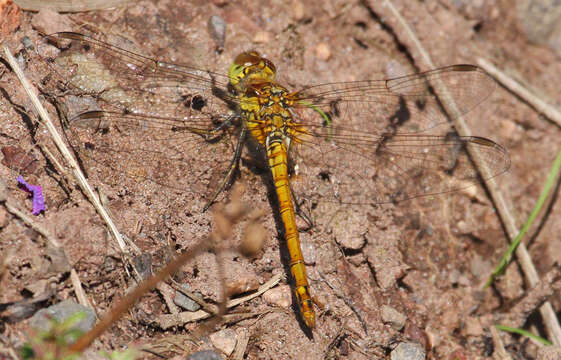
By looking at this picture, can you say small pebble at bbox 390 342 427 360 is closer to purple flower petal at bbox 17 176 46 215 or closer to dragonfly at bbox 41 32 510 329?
dragonfly at bbox 41 32 510 329

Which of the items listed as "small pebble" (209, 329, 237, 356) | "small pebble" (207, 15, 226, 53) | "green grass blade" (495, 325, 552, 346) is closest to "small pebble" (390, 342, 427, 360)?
"green grass blade" (495, 325, 552, 346)

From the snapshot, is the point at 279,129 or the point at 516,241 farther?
the point at 516,241

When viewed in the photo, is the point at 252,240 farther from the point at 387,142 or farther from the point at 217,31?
the point at 217,31

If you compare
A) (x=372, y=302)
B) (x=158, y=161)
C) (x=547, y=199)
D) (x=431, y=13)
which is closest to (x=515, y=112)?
(x=547, y=199)

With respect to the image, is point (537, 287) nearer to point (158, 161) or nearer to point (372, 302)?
point (372, 302)

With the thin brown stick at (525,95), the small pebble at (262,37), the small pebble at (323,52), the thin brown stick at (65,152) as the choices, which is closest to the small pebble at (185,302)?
the thin brown stick at (65,152)

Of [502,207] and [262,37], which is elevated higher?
[262,37]

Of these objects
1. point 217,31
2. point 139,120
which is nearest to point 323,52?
point 217,31

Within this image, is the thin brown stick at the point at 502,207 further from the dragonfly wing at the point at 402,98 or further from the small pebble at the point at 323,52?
the small pebble at the point at 323,52
